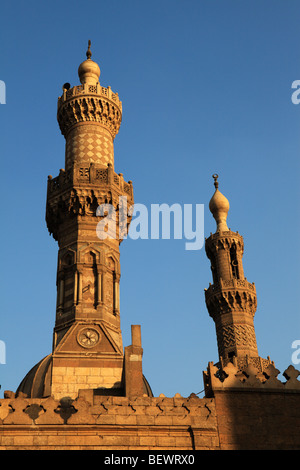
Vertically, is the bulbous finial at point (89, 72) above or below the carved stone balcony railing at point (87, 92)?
above

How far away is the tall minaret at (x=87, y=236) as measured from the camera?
69.3 ft

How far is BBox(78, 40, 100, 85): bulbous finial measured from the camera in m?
28.8

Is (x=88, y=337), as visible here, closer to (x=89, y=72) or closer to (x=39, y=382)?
(x=39, y=382)

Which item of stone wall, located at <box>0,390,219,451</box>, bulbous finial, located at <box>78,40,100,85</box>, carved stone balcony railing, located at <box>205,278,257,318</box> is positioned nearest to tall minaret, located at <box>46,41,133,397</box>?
bulbous finial, located at <box>78,40,100,85</box>

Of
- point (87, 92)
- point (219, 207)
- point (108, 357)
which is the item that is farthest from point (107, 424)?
point (219, 207)

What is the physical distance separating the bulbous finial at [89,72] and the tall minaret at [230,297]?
405 inches

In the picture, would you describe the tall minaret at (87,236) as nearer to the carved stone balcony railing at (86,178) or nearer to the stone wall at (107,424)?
the carved stone balcony railing at (86,178)

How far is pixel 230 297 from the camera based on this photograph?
30828 mm

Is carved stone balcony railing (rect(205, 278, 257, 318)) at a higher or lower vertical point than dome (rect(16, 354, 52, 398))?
higher

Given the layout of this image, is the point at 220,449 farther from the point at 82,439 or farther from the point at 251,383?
the point at 82,439

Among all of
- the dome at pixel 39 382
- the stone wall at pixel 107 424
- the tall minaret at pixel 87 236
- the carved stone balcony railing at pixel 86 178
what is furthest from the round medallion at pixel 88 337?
the stone wall at pixel 107 424

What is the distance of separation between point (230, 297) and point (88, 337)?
11.2 m

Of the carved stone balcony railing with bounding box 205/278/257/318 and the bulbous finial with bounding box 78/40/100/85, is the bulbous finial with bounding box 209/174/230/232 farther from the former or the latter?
the bulbous finial with bounding box 78/40/100/85

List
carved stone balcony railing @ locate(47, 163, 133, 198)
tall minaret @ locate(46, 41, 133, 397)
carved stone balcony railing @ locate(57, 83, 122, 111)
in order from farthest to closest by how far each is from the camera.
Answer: carved stone balcony railing @ locate(57, 83, 122, 111) < carved stone balcony railing @ locate(47, 163, 133, 198) < tall minaret @ locate(46, 41, 133, 397)
